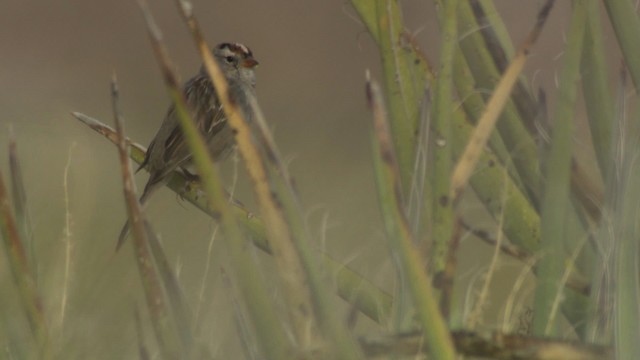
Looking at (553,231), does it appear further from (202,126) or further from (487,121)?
(202,126)

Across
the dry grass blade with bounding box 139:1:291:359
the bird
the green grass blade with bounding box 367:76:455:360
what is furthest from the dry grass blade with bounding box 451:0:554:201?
the bird

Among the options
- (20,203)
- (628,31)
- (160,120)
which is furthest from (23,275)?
(160,120)

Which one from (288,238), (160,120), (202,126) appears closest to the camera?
(288,238)

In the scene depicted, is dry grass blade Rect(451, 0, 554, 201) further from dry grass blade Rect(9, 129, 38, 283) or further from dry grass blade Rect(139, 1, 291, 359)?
dry grass blade Rect(9, 129, 38, 283)

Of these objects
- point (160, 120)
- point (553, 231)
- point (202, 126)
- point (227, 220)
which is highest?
point (227, 220)

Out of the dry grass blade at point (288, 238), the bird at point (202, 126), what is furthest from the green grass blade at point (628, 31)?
the bird at point (202, 126)

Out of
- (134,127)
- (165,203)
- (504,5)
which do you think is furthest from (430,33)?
(165,203)
